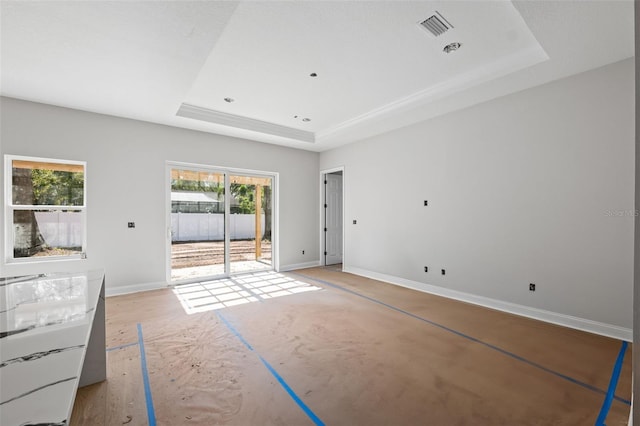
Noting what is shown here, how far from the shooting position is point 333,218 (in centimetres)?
745

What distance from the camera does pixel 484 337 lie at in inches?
123

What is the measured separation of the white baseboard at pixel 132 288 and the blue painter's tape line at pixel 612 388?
222 inches

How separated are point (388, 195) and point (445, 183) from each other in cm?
117

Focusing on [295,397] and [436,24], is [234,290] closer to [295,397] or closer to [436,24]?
[295,397]

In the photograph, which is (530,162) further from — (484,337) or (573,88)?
(484,337)

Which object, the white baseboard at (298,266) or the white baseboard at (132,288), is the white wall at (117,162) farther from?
the white baseboard at (298,266)

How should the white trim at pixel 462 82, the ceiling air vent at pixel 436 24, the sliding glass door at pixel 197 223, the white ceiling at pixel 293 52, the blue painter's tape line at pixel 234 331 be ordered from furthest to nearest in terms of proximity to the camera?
the sliding glass door at pixel 197 223, the white trim at pixel 462 82, the blue painter's tape line at pixel 234 331, the ceiling air vent at pixel 436 24, the white ceiling at pixel 293 52

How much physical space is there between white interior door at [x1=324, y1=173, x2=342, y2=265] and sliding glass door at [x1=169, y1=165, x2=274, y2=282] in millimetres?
1479

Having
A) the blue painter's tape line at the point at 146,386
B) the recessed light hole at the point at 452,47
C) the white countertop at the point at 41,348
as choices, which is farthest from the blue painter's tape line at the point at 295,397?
the recessed light hole at the point at 452,47

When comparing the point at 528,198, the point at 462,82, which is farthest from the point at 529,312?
the point at 462,82

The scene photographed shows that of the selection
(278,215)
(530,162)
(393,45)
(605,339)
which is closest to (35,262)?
(278,215)

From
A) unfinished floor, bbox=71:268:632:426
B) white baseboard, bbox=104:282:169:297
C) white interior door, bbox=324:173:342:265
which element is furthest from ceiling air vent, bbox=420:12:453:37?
white baseboard, bbox=104:282:169:297

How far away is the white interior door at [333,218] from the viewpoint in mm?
7320

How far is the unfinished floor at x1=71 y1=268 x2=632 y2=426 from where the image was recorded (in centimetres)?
197
